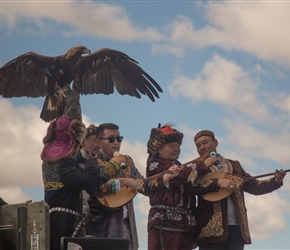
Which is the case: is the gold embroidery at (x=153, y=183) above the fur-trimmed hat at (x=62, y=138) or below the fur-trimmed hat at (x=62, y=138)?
below

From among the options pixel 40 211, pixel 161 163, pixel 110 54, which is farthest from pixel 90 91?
pixel 40 211

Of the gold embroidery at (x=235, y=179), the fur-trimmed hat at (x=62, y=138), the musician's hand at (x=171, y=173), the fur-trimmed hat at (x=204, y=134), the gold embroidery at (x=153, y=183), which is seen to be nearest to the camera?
the fur-trimmed hat at (x=62, y=138)

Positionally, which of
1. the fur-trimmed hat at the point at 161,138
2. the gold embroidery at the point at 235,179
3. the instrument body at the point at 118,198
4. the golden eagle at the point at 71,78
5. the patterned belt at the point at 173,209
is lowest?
the patterned belt at the point at 173,209

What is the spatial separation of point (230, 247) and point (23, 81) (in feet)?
13.1

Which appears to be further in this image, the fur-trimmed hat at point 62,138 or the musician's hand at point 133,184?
the musician's hand at point 133,184

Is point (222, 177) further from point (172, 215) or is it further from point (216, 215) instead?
point (172, 215)

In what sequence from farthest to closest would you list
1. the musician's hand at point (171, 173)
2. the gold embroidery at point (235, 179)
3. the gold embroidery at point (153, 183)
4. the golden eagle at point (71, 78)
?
the golden eagle at point (71, 78) < the gold embroidery at point (235, 179) < the gold embroidery at point (153, 183) < the musician's hand at point (171, 173)

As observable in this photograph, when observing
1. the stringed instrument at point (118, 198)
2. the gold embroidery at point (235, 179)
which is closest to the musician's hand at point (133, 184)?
the stringed instrument at point (118, 198)

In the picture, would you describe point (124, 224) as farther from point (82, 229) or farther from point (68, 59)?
point (68, 59)

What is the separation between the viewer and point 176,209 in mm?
6930

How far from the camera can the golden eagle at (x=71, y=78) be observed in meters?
9.34

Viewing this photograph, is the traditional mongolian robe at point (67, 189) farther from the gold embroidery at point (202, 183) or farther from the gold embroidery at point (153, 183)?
the gold embroidery at point (202, 183)

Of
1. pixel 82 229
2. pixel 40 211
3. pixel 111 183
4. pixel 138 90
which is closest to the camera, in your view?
→ pixel 40 211

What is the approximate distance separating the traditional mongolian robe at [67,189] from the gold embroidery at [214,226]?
1306mm
